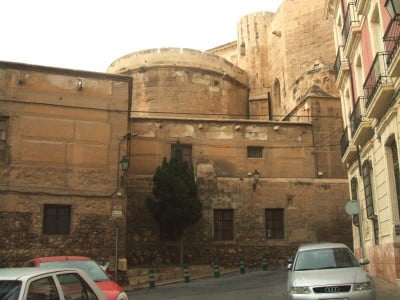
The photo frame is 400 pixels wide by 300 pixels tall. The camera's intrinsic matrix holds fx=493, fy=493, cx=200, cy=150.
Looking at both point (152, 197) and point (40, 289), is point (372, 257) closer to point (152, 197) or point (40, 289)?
point (152, 197)

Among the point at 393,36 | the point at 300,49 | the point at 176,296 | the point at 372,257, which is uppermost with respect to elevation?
the point at 300,49

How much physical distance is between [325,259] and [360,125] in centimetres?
644

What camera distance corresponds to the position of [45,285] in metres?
4.69

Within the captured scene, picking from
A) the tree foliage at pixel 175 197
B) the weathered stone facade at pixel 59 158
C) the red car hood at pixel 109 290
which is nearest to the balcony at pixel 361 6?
the weathered stone facade at pixel 59 158

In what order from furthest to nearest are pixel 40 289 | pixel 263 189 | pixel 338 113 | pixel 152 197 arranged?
pixel 338 113 < pixel 263 189 < pixel 152 197 < pixel 40 289

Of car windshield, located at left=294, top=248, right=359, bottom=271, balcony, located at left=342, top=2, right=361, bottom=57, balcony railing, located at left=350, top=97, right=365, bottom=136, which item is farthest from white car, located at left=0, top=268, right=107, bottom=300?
balcony, located at left=342, top=2, right=361, bottom=57

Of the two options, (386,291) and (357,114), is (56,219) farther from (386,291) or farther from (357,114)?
(386,291)

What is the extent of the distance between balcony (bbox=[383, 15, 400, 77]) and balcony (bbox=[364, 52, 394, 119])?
0.36m

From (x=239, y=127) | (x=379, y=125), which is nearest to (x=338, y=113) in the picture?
(x=239, y=127)

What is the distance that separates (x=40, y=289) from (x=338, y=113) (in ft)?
80.0

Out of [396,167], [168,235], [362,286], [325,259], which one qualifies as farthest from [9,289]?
[168,235]

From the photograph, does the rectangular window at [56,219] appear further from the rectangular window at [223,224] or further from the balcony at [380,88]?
the balcony at [380,88]

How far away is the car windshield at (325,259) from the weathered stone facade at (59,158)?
1026 centimetres

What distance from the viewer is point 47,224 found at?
717 inches
